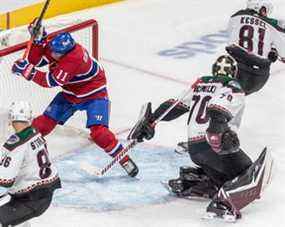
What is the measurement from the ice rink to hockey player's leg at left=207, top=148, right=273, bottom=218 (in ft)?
0.24

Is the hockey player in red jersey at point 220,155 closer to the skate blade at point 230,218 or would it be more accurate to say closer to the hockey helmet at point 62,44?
the skate blade at point 230,218

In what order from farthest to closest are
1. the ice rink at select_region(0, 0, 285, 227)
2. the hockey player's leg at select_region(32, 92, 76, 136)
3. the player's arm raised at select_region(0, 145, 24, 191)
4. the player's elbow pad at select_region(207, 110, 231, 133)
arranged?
1. the hockey player's leg at select_region(32, 92, 76, 136)
2. the ice rink at select_region(0, 0, 285, 227)
3. the player's elbow pad at select_region(207, 110, 231, 133)
4. the player's arm raised at select_region(0, 145, 24, 191)

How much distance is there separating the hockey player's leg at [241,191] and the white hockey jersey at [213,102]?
0.88ft

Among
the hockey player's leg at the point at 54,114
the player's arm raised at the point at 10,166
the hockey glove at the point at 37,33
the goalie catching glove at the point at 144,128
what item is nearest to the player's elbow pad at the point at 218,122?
the goalie catching glove at the point at 144,128

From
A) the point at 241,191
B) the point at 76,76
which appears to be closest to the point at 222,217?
the point at 241,191

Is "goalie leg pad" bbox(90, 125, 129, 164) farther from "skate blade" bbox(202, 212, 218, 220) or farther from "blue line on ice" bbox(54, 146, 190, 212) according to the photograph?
"skate blade" bbox(202, 212, 218, 220)

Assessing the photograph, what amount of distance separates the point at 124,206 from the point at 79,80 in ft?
2.60

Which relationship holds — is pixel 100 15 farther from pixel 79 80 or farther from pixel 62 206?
pixel 62 206

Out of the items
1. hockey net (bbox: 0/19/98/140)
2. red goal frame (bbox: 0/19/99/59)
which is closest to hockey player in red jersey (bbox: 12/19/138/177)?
red goal frame (bbox: 0/19/99/59)

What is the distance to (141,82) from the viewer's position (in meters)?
7.73

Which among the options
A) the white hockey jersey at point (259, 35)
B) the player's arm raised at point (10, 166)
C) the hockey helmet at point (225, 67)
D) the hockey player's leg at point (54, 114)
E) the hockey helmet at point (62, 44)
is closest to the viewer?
the player's arm raised at point (10, 166)

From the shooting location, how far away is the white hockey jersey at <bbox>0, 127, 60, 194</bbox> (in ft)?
15.5

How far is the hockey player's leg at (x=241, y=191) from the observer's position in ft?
18.0

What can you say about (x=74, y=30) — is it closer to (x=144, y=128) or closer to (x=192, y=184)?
(x=144, y=128)
